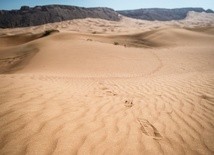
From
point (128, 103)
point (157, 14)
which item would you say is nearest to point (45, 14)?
point (157, 14)

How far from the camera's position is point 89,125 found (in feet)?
9.54

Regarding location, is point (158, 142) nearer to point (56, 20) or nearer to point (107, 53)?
point (107, 53)

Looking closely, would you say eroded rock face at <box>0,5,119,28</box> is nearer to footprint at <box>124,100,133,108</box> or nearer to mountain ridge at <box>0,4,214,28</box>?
mountain ridge at <box>0,4,214,28</box>

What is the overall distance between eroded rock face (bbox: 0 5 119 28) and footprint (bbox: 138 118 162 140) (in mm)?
48667

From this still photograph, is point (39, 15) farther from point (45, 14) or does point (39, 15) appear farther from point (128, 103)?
point (128, 103)

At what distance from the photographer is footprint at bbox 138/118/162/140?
9.41 ft

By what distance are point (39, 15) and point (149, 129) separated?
51.5 metres

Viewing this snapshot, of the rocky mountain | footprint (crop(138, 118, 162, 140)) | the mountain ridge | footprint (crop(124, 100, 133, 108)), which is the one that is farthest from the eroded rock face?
footprint (crop(138, 118, 162, 140))

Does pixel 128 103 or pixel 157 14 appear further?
pixel 157 14

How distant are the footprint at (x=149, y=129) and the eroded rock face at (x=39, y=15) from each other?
48667 mm

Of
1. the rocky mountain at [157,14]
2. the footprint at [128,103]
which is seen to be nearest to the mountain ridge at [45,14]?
the rocky mountain at [157,14]

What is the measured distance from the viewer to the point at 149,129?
3.04 metres

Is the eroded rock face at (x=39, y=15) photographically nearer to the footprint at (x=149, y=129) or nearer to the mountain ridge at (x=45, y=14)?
the mountain ridge at (x=45, y=14)

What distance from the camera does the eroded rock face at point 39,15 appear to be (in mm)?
46312
